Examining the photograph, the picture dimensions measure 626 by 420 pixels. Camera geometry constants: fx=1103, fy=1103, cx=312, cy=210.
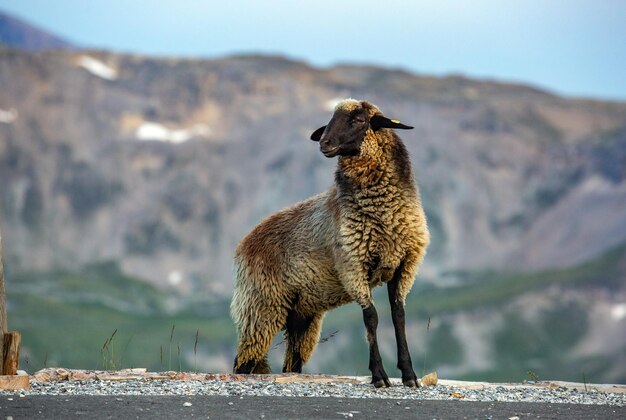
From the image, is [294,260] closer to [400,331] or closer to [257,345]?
[257,345]

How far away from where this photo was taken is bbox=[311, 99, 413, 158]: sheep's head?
1470 centimetres

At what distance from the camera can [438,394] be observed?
42.3 feet

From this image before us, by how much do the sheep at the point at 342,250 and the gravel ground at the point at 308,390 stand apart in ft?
2.17

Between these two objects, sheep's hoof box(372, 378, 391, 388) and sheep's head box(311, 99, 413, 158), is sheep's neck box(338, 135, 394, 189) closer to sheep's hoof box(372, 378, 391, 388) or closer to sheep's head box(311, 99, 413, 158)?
sheep's head box(311, 99, 413, 158)

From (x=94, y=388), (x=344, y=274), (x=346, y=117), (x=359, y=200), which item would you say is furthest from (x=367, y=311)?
(x=94, y=388)

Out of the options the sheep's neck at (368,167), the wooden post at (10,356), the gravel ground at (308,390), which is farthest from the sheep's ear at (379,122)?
the wooden post at (10,356)

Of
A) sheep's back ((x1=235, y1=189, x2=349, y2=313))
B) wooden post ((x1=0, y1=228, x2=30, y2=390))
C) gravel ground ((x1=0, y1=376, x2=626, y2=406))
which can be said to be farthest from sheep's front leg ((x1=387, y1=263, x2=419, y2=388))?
wooden post ((x1=0, y1=228, x2=30, y2=390))

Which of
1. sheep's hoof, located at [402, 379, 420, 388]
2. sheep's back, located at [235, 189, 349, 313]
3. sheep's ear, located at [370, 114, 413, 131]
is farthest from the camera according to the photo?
sheep's back, located at [235, 189, 349, 313]

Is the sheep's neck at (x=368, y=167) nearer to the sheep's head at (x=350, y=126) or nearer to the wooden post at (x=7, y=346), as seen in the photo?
the sheep's head at (x=350, y=126)

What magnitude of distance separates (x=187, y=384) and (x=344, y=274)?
8.99 ft

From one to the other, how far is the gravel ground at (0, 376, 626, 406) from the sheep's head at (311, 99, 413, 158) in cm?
308

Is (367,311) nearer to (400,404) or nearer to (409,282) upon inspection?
(409,282)

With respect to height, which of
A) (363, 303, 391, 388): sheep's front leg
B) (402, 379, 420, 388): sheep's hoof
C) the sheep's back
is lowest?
(402, 379, 420, 388): sheep's hoof

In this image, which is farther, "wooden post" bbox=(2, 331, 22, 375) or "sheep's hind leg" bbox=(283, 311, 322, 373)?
"sheep's hind leg" bbox=(283, 311, 322, 373)
